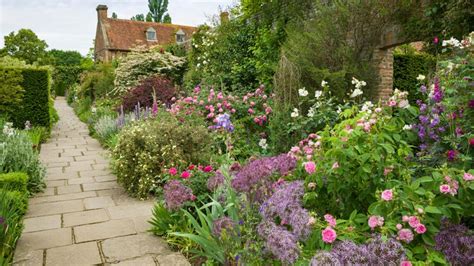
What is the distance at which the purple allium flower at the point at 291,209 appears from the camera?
68.2 inches

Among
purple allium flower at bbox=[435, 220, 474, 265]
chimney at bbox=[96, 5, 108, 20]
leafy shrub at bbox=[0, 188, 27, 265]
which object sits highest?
chimney at bbox=[96, 5, 108, 20]

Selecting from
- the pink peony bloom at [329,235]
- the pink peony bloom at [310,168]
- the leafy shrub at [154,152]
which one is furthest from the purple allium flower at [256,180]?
the leafy shrub at [154,152]

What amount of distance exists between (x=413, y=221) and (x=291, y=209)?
55 centimetres

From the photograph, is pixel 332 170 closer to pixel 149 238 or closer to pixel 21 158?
pixel 149 238

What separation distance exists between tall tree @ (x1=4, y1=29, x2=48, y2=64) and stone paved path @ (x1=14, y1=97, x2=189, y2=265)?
31.6 meters

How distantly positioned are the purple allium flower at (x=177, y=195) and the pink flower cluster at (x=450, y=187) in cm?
196

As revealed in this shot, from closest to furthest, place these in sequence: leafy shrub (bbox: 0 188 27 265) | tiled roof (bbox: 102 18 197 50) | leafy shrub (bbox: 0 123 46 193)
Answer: leafy shrub (bbox: 0 188 27 265) → leafy shrub (bbox: 0 123 46 193) → tiled roof (bbox: 102 18 197 50)

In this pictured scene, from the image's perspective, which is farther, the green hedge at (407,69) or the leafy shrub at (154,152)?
the green hedge at (407,69)

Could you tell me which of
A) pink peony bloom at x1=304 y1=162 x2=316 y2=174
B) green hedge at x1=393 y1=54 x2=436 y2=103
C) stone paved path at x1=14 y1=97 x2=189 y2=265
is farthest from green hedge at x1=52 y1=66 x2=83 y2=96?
pink peony bloom at x1=304 y1=162 x2=316 y2=174

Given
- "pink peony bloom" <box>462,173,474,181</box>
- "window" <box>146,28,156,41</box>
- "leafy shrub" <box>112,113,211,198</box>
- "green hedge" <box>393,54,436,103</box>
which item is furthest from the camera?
"window" <box>146,28,156,41</box>

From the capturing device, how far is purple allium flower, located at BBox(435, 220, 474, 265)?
1.70 meters

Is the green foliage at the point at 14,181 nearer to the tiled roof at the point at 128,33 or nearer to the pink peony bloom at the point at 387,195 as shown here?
the pink peony bloom at the point at 387,195

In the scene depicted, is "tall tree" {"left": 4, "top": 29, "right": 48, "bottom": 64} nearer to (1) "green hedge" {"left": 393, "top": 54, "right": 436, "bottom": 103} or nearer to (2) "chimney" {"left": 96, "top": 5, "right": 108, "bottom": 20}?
(2) "chimney" {"left": 96, "top": 5, "right": 108, "bottom": 20}

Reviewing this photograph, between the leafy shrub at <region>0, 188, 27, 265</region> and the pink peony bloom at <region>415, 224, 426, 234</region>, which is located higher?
→ the pink peony bloom at <region>415, 224, 426, 234</region>
